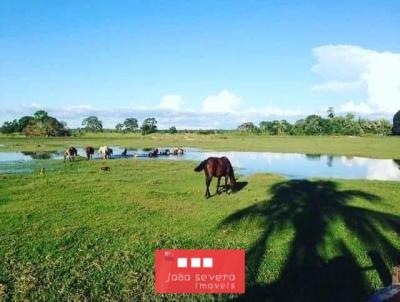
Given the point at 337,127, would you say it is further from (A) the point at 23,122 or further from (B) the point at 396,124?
(A) the point at 23,122

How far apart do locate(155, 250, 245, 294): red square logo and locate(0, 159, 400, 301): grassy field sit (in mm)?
5182

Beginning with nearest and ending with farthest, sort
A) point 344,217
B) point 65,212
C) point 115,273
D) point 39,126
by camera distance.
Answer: point 115,273, point 344,217, point 65,212, point 39,126

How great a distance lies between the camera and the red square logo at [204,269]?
481cm

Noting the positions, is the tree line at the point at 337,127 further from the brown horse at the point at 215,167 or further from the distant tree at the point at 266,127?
the brown horse at the point at 215,167

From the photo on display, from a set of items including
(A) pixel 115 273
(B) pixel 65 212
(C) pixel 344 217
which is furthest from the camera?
(B) pixel 65 212

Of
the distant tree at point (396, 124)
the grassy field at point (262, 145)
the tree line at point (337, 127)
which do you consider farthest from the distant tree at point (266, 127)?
the grassy field at point (262, 145)

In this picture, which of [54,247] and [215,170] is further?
[215,170]

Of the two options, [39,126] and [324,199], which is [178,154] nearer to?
[324,199]

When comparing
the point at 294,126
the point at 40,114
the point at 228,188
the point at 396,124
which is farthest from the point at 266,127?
the point at 228,188

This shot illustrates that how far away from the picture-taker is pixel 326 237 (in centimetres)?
1409

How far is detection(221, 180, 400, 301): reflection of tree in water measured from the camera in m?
10.2

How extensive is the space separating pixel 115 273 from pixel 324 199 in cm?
1290

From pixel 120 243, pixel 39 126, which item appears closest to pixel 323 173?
pixel 120 243

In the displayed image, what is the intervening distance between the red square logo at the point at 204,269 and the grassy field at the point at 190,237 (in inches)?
204
